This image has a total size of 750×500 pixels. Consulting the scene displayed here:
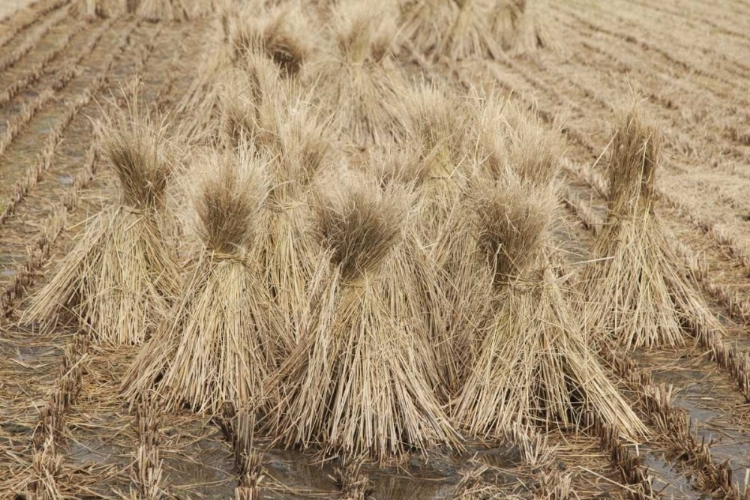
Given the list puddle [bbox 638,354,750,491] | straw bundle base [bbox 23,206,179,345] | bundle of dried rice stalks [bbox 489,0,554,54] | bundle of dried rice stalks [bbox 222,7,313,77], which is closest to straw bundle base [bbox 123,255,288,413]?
straw bundle base [bbox 23,206,179,345]

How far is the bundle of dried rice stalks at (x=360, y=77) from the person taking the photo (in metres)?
7.65

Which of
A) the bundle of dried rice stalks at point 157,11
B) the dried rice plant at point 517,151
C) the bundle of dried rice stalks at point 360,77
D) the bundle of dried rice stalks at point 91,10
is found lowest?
the bundle of dried rice stalks at point 91,10

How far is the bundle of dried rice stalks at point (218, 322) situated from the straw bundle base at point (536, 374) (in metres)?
0.91

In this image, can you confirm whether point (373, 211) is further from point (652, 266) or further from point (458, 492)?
point (652, 266)

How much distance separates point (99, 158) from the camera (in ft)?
22.3

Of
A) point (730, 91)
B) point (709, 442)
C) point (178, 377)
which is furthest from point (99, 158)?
point (730, 91)

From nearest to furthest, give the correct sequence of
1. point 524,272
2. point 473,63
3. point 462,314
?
point 524,272 → point 462,314 → point 473,63

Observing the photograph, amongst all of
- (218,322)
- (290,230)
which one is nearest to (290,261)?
(290,230)

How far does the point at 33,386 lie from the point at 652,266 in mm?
3024

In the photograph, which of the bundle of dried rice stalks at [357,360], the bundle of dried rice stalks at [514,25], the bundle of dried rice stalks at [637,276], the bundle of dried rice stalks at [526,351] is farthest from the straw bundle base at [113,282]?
the bundle of dried rice stalks at [514,25]

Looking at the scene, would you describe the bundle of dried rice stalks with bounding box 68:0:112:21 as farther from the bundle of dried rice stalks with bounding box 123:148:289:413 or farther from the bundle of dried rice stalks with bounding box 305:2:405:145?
the bundle of dried rice stalks with bounding box 123:148:289:413

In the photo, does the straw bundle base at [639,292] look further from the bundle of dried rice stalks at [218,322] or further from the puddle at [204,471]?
the puddle at [204,471]

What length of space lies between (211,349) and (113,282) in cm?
89

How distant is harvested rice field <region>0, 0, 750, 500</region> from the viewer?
11.2 ft
